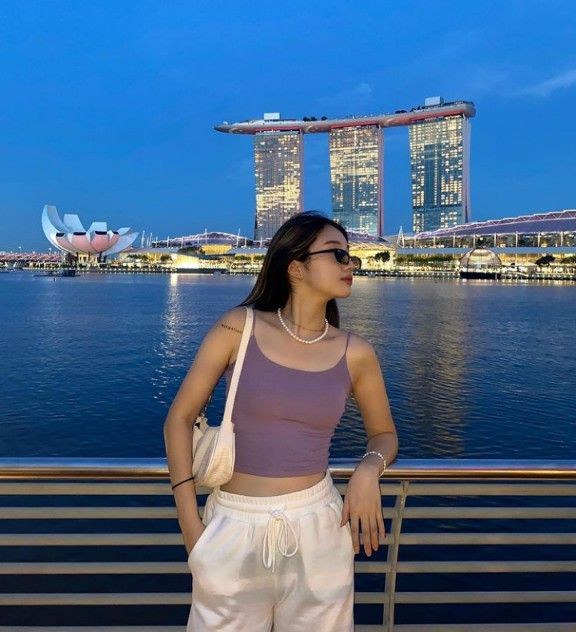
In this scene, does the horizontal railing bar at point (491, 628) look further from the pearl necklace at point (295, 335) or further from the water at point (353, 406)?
the water at point (353, 406)

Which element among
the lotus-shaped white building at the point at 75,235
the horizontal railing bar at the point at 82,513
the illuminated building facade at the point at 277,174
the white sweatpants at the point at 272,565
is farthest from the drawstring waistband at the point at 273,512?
the illuminated building facade at the point at 277,174

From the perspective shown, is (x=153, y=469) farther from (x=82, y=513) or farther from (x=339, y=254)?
(x=339, y=254)

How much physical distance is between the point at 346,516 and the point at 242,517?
8.0 inches

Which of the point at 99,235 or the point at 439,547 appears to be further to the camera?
the point at 99,235

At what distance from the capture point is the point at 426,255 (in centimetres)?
9450

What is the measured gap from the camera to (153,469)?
1464mm

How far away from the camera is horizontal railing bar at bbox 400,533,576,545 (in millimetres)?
1683

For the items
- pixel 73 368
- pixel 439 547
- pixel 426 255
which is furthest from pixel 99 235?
pixel 439 547

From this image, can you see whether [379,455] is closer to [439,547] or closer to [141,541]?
[141,541]

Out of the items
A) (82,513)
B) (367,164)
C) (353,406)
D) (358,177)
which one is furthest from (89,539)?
(358,177)

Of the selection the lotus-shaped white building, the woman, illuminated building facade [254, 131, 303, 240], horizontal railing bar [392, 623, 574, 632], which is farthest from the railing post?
illuminated building facade [254, 131, 303, 240]

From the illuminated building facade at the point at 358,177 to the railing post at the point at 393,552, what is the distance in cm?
10305

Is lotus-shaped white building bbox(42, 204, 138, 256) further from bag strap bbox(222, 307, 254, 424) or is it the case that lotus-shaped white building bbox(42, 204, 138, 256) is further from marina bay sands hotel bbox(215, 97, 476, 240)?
bag strap bbox(222, 307, 254, 424)

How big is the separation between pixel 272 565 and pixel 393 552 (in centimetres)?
59
